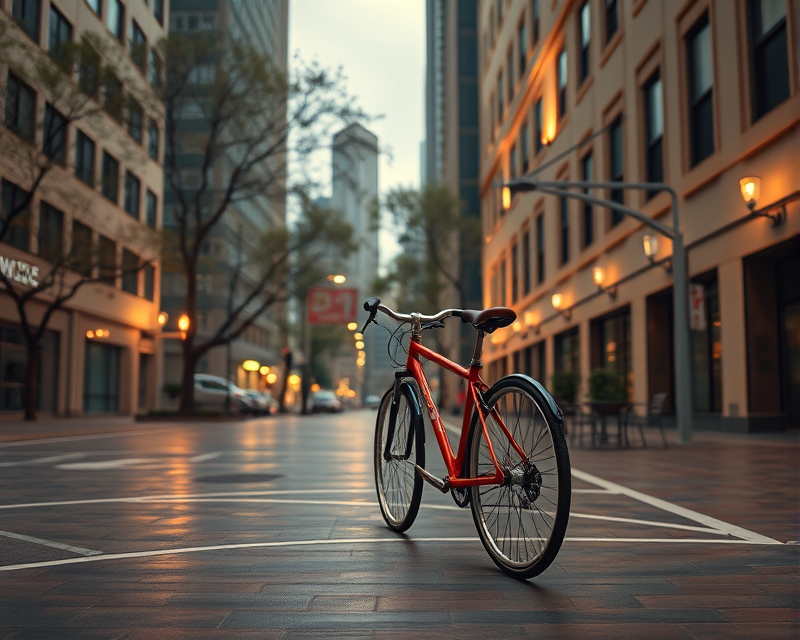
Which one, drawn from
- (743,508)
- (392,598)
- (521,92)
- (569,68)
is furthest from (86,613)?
(521,92)

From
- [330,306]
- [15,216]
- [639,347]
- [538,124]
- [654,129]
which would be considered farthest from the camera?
[330,306]

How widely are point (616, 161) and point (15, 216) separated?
638 inches

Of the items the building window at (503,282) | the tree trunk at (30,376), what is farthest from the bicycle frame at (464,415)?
the building window at (503,282)

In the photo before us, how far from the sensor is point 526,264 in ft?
126

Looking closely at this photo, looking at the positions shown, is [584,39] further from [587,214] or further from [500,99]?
[500,99]

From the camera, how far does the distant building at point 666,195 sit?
15.1m

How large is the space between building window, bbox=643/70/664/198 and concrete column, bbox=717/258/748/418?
15.6 feet

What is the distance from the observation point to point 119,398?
40.9m

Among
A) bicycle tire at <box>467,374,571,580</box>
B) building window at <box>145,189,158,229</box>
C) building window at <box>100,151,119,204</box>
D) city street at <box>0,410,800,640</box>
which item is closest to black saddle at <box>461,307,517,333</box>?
bicycle tire at <box>467,374,571,580</box>

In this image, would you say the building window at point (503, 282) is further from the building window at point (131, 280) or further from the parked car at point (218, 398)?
the building window at point (131, 280)

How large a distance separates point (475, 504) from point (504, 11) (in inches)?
1679

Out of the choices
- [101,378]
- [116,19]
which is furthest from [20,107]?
[101,378]

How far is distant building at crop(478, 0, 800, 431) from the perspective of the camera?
1508 cm

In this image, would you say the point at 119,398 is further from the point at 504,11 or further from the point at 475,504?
the point at 475,504
